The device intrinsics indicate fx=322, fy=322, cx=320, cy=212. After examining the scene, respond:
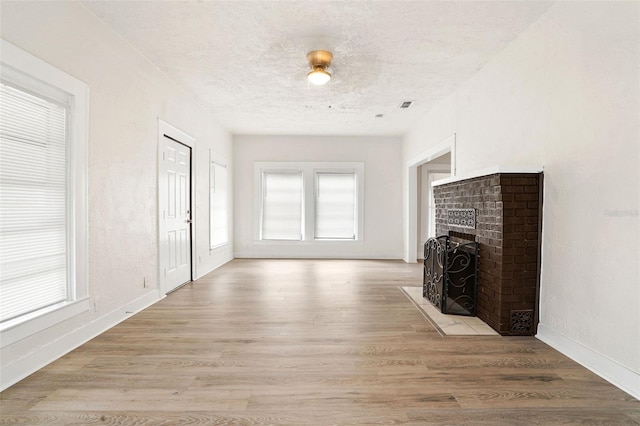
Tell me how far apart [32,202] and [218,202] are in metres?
4.03

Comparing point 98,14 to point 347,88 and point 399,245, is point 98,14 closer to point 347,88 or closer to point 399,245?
point 347,88

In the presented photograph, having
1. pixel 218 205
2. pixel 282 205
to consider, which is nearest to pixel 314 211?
pixel 282 205

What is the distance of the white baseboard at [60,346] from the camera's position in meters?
2.04

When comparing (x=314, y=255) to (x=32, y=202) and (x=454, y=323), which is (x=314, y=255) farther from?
(x=32, y=202)

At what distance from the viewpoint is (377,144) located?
7.31 meters

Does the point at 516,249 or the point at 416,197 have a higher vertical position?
the point at 416,197

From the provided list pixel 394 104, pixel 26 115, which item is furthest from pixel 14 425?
pixel 394 104

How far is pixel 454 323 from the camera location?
10.2ft

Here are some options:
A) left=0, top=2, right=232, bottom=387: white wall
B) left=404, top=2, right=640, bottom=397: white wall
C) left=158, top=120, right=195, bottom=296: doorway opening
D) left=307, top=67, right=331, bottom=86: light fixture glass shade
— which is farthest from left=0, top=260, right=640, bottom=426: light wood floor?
left=307, top=67, right=331, bottom=86: light fixture glass shade

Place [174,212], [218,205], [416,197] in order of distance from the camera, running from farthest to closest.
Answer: [416,197] → [218,205] → [174,212]

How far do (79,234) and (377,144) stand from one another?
598 cm

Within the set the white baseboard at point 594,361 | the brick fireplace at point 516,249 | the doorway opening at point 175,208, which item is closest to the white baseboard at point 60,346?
the doorway opening at point 175,208

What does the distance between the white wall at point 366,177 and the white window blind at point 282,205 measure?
363 millimetres

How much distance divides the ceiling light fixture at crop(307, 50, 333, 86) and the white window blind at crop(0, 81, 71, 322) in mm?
2223
